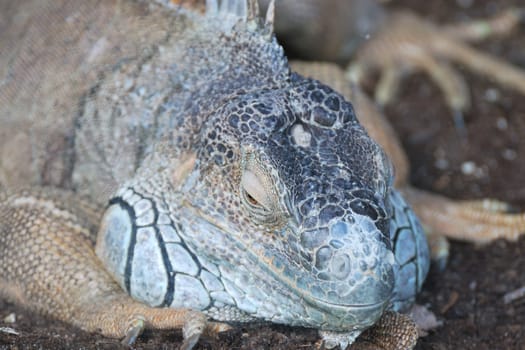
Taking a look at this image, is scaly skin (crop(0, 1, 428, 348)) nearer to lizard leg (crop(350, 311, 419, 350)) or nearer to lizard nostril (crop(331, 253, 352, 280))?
lizard nostril (crop(331, 253, 352, 280))

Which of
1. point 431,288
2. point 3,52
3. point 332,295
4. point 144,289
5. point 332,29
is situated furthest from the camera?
point 332,29

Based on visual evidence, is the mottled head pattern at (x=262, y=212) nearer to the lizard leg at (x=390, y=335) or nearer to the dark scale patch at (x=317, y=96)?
the dark scale patch at (x=317, y=96)

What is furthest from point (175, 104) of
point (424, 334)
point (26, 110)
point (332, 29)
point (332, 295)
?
point (332, 29)

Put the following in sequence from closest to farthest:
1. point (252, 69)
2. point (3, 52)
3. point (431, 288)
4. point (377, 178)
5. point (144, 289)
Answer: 1. point (377, 178)
2. point (144, 289)
3. point (252, 69)
4. point (431, 288)
5. point (3, 52)

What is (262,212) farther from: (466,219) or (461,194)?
(461,194)

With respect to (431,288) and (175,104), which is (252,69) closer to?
(175,104)

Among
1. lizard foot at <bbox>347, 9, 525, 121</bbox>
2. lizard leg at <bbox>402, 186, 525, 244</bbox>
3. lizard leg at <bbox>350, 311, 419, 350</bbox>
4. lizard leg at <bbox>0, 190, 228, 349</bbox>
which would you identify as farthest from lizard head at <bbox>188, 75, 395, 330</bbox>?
lizard foot at <bbox>347, 9, 525, 121</bbox>

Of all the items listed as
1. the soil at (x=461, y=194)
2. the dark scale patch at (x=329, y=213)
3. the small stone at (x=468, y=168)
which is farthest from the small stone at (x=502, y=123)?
the dark scale patch at (x=329, y=213)
